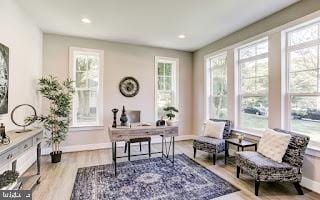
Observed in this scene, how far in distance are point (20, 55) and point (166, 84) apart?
3.62 m

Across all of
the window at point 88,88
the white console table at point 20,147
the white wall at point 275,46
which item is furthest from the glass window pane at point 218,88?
the white console table at point 20,147

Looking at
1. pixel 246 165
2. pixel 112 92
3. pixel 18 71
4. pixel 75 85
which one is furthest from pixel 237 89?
pixel 18 71

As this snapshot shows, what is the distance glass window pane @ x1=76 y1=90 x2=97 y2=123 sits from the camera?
182 inches

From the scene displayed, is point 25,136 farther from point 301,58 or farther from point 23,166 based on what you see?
point 301,58

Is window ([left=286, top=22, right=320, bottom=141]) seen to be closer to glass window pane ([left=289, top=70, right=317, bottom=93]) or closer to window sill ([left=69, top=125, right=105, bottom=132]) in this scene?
glass window pane ([left=289, top=70, right=317, bottom=93])


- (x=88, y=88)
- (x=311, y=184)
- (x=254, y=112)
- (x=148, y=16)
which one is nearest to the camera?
(x=311, y=184)

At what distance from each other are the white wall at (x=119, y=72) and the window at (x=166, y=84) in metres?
0.14

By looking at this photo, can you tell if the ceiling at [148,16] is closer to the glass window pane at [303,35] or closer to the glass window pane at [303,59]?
the glass window pane at [303,35]

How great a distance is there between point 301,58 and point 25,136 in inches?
168

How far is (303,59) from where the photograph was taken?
2910 millimetres

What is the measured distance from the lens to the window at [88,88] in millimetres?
4574

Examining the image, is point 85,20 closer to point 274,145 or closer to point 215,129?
point 215,129

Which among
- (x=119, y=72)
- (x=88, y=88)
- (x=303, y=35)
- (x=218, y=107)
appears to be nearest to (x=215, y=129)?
(x=218, y=107)

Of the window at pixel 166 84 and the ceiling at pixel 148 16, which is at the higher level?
the ceiling at pixel 148 16
